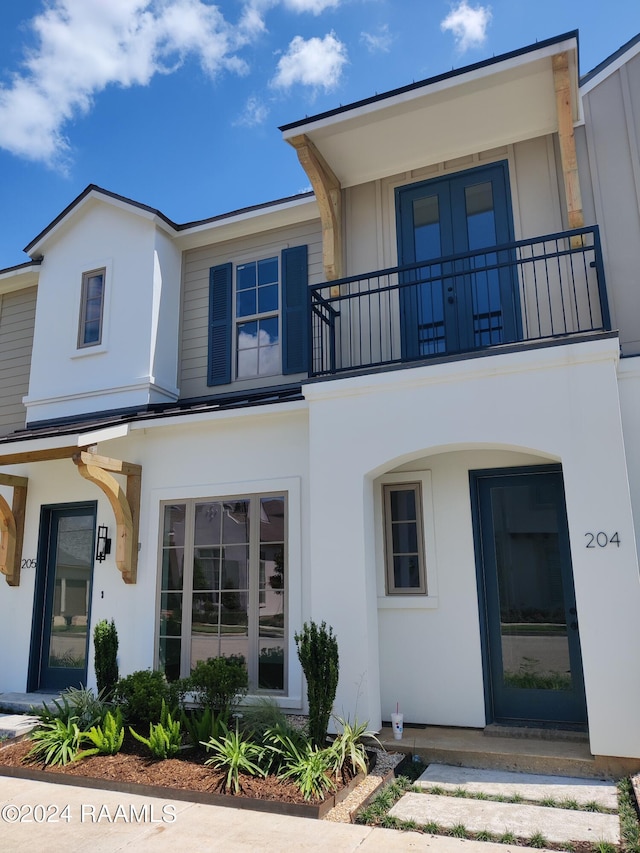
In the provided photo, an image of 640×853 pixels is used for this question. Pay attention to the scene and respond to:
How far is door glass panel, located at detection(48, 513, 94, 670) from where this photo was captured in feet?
26.1

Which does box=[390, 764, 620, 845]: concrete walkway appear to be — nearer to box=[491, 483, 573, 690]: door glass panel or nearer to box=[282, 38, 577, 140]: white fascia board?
box=[491, 483, 573, 690]: door glass panel

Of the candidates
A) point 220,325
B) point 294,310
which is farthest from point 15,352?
point 294,310

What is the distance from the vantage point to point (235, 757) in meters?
4.91

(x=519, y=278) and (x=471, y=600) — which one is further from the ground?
(x=519, y=278)

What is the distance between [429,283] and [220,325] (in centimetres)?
315

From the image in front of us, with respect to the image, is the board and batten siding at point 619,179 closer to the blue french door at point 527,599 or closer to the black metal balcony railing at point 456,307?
the black metal balcony railing at point 456,307

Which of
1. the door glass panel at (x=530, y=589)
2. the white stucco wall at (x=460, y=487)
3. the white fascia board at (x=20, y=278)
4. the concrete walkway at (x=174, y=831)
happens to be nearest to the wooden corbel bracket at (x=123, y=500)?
the white stucco wall at (x=460, y=487)

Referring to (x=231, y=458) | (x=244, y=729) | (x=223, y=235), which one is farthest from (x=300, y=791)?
(x=223, y=235)

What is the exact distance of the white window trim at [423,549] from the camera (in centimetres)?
638

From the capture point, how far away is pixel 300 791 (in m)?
4.55

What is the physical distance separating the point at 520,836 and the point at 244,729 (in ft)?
8.14

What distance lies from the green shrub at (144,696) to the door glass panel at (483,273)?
493cm

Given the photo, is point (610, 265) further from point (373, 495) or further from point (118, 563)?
point (118, 563)

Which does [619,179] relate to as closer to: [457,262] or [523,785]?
[457,262]
